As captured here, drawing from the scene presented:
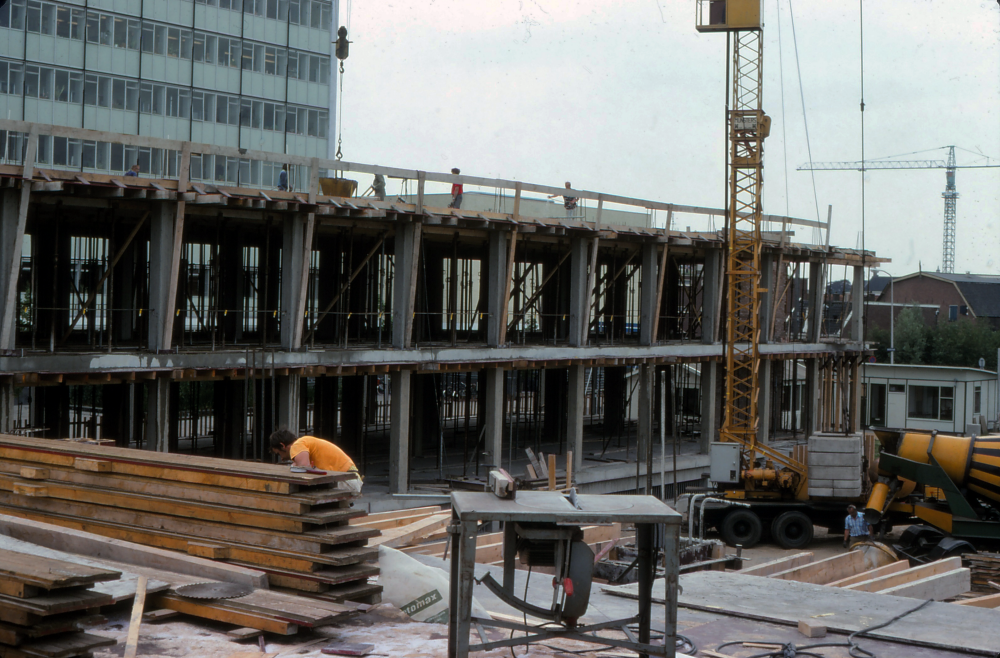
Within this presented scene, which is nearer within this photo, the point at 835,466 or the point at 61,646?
the point at 61,646

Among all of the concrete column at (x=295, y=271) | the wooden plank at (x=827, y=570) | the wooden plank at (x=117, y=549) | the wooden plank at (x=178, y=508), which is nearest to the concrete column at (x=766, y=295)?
the concrete column at (x=295, y=271)

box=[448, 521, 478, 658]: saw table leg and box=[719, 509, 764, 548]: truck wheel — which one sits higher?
box=[448, 521, 478, 658]: saw table leg

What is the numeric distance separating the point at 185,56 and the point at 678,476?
4199 cm

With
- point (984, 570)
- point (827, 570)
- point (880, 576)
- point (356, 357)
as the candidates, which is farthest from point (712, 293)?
point (880, 576)

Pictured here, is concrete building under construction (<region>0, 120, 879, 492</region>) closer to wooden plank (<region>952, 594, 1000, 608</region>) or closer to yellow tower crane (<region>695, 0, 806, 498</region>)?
yellow tower crane (<region>695, 0, 806, 498</region>)

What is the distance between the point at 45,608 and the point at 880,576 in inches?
461

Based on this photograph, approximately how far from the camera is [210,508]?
10180 mm

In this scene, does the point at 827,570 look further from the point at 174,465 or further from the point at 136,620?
the point at 136,620

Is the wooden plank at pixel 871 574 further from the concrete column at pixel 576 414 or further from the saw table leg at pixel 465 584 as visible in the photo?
the concrete column at pixel 576 414

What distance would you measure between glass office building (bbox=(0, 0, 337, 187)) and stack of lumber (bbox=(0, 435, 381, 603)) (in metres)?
42.8

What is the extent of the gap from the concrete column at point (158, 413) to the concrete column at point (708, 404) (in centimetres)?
1948

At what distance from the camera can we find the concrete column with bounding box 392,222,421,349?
25141 mm

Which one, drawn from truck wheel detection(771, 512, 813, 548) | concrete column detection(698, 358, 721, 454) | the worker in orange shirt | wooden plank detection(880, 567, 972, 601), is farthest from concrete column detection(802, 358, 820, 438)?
the worker in orange shirt

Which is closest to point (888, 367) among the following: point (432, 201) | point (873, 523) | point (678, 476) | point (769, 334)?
point (769, 334)
